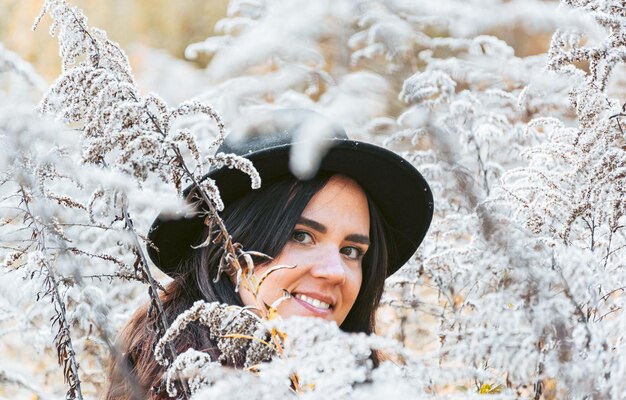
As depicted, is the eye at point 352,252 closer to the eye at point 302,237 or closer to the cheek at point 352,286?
the cheek at point 352,286

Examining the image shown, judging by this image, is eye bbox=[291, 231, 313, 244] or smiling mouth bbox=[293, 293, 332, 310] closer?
smiling mouth bbox=[293, 293, 332, 310]

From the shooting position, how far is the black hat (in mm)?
2297

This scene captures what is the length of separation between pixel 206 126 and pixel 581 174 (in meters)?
2.30

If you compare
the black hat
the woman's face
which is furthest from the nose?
the black hat

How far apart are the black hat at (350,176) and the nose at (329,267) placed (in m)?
0.27

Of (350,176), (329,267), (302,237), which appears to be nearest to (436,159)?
(329,267)

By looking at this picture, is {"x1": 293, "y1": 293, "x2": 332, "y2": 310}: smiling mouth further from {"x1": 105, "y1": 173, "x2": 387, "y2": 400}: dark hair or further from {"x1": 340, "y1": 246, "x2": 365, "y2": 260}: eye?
{"x1": 340, "y1": 246, "x2": 365, "y2": 260}: eye

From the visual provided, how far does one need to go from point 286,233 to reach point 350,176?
1.16ft

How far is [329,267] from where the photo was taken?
2.27 m

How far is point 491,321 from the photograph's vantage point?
2.95ft

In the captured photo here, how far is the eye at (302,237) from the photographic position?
2.37 m

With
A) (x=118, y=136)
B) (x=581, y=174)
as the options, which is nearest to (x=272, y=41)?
(x=118, y=136)

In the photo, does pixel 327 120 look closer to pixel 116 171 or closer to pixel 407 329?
pixel 116 171

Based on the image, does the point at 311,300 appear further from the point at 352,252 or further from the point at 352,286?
the point at 352,252
